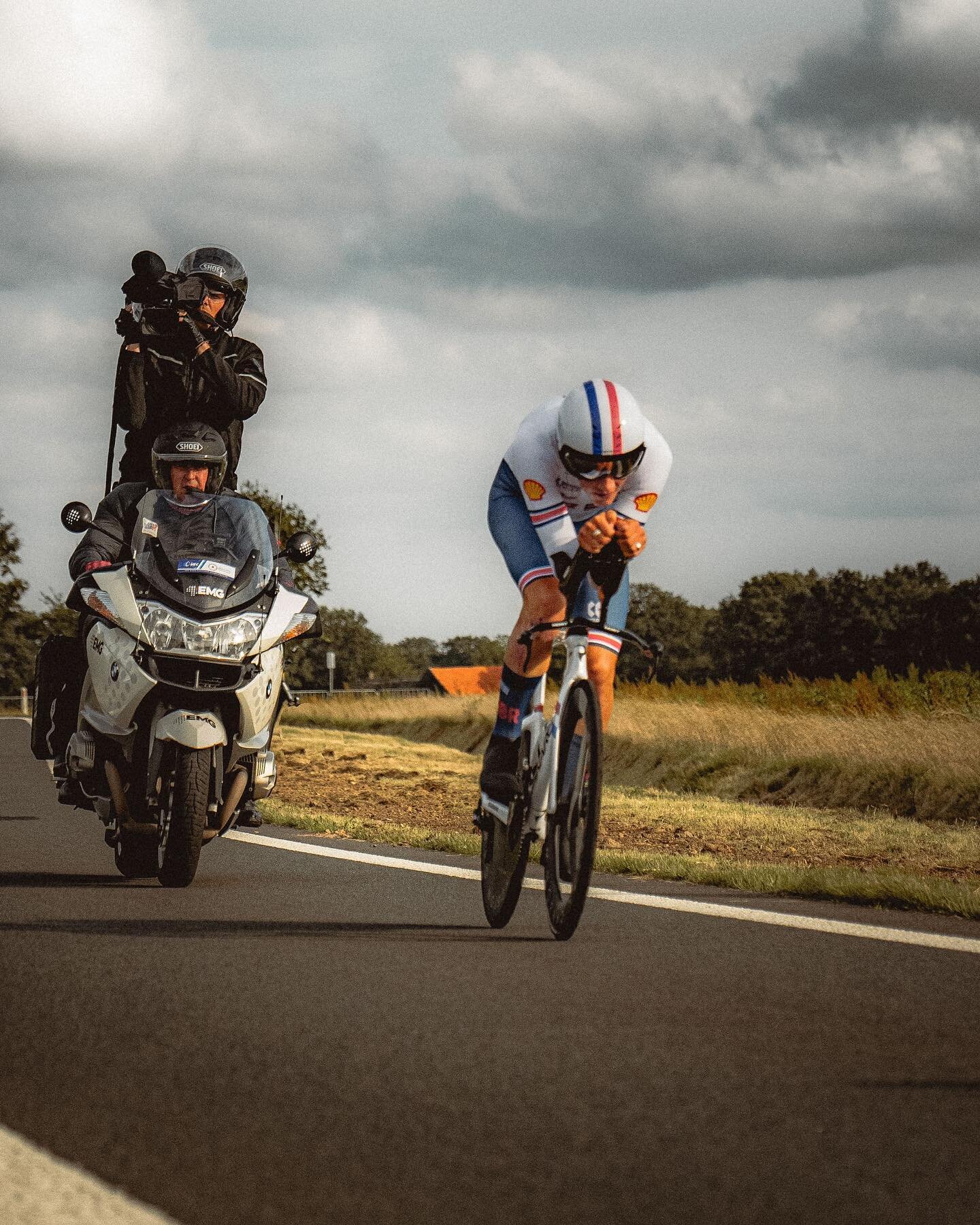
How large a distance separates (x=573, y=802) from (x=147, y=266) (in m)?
3.93

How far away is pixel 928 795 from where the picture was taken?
1578cm

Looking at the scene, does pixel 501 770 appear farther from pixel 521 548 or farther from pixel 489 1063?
pixel 489 1063

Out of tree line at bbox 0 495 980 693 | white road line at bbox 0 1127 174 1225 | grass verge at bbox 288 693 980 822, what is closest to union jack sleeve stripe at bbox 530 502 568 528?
white road line at bbox 0 1127 174 1225

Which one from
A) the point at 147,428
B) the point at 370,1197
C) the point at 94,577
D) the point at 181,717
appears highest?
the point at 147,428

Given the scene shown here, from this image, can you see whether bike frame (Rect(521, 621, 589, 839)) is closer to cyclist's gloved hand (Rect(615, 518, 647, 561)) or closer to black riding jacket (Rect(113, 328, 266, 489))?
cyclist's gloved hand (Rect(615, 518, 647, 561))

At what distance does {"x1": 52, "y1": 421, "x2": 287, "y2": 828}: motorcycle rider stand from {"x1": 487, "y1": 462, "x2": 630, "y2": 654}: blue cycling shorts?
48.2 inches

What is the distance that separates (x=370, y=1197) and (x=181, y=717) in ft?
13.2

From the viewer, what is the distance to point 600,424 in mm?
6129

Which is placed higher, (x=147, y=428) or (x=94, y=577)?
(x=147, y=428)

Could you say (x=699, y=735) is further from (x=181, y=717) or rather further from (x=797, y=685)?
(x=181, y=717)

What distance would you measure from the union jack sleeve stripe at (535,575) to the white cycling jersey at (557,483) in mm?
229

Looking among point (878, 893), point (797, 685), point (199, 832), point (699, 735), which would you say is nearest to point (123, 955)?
point (199, 832)

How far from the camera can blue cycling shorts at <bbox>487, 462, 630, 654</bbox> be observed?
6512 mm

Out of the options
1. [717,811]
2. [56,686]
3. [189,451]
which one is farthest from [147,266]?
[717,811]
